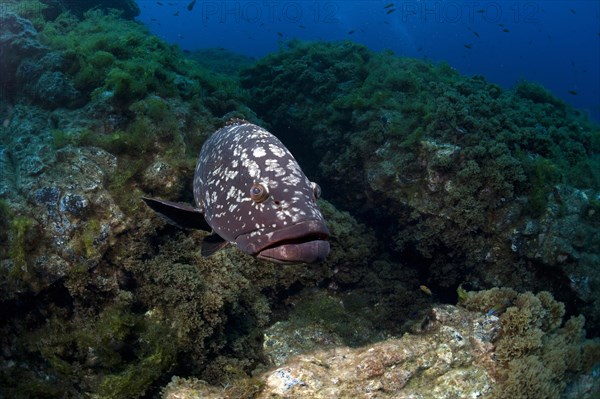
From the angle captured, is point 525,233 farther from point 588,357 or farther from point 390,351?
point 390,351

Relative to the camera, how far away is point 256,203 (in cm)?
320

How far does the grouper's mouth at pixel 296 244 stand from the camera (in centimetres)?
270

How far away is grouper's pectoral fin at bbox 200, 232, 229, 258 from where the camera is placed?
12.0 ft

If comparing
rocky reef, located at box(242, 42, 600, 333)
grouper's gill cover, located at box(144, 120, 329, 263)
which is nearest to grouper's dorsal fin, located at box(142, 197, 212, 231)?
grouper's gill cover, located at box(144, 120, 329, 263)

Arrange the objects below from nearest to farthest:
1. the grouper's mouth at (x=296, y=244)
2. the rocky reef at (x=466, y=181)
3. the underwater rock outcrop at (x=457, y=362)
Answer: the grouper's mouth at (x=296, y=244) → the underwater rock outcrop at (x=457, y=362) → the rocky reef at (x=466, y=181)

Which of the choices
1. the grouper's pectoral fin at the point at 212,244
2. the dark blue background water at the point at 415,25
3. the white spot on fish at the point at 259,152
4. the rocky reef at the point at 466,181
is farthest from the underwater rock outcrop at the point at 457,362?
the dark blue background water at the point at 415,25

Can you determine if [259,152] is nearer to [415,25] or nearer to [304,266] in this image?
[304,266]

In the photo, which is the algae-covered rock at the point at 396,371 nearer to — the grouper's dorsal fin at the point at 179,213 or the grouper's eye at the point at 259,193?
the grouper's dorsal fin at the point at 179,213

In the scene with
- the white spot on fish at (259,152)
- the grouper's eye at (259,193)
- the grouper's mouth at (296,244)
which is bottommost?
the grouper's mouth at (296,244)

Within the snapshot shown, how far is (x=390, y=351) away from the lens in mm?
3994

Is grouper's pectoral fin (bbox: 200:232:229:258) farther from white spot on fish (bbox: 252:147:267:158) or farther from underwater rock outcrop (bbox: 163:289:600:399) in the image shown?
underwater rock outcrop (bbox: 163:289:600:399)

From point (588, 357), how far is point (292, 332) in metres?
3.79

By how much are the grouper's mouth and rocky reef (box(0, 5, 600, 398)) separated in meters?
1.52

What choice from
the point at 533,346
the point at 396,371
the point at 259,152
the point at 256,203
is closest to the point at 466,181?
the point at 533,346
